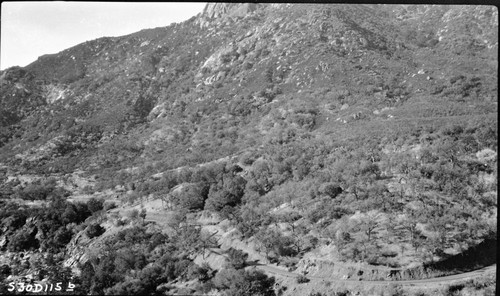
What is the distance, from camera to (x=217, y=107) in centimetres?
6512

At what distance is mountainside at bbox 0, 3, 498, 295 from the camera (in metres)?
22.1

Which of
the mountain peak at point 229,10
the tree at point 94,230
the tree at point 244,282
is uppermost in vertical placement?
the mountain peak at point 229,10

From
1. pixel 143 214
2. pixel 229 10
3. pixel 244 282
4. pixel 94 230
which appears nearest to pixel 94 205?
pixel 94 230

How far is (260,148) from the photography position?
45156mm

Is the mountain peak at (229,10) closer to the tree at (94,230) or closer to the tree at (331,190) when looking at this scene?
the tree at (94,230)

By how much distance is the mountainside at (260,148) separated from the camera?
22.1 m

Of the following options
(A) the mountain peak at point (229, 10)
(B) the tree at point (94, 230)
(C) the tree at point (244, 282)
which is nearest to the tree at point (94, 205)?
(B) the tree at point (94, 230)

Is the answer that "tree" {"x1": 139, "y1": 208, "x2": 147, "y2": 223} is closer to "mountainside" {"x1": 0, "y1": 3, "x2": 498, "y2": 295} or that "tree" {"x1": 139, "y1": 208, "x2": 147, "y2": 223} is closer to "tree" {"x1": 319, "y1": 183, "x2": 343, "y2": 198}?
"mountainside" {"x1": 0, "y1": 3, "x2": 498, "y2": 295}

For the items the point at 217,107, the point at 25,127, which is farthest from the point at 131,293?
the point at 25,127

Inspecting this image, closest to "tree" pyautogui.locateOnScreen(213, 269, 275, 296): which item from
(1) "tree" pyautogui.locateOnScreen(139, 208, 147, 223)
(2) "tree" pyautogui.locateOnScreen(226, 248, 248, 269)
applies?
(2) "tree" pyautogui.locateOnScreen(226, 248, 248, 269)

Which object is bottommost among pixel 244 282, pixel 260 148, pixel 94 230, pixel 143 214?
pixel 94 230

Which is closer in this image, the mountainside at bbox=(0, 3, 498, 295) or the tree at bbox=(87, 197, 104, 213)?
the mountainside at bbox=(0, 3, 498, 295)

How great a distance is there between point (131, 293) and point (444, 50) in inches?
2408

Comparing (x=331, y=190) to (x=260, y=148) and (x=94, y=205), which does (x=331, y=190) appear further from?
(x=94, y=205)
